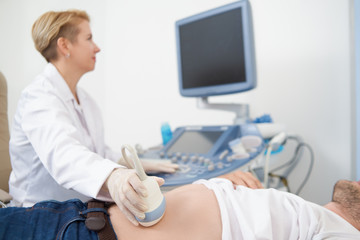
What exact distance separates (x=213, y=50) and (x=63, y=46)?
0.74 m

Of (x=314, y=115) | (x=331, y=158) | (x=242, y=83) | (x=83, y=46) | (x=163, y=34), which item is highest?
(x=163, y=34)

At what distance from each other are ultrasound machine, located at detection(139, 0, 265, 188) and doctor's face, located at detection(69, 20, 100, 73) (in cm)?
48

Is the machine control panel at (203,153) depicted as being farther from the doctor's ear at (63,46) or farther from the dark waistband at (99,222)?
the doctor's ear at (63,46)

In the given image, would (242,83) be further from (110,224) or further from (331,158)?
(110,224)

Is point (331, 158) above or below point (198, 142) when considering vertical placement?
below

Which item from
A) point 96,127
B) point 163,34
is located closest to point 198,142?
point 96,127

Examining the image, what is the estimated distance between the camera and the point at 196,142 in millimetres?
1243

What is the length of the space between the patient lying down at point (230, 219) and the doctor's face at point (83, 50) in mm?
827

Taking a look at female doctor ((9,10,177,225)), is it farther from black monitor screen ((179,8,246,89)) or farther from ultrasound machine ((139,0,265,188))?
black monitor screen ((179,8,246,89))

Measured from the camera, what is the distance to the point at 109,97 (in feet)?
7.47

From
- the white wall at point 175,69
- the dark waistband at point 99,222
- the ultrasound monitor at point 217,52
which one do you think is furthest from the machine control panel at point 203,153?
the white wall at point 175,69

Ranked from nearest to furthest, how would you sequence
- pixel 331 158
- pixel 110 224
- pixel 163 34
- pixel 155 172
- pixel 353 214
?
pixel 110 224, pixel 353 214, pixel 155 172, pixel 331 158, pixel 163 34

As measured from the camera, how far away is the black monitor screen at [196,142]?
3.87ft

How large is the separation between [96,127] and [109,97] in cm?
103
